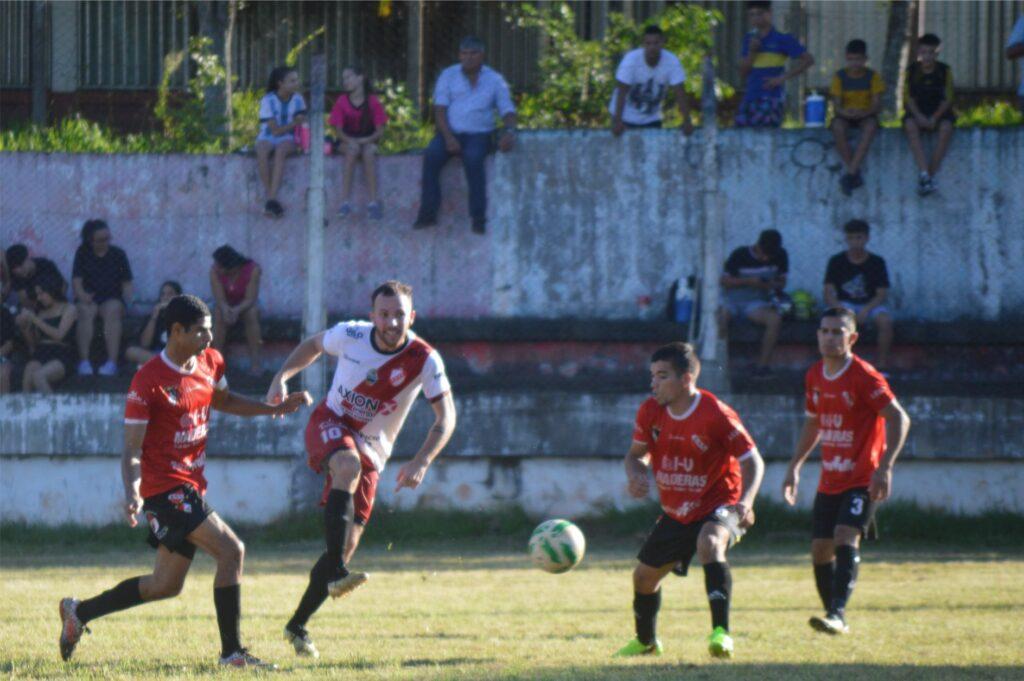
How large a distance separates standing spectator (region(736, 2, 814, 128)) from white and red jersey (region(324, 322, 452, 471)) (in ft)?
25.2

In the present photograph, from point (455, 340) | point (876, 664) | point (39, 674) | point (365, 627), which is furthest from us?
point (455, 340)

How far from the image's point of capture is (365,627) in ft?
28.3

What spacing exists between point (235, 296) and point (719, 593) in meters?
7.46

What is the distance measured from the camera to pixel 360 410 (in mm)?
7910

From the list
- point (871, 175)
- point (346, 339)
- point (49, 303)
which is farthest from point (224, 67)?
point (346, 339)

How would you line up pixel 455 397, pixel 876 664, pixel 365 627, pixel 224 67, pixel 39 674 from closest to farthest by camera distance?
pixel 39 674 < pixel 876 664 < pixel 365 627 < pixel 455 397 < pixel 224 67

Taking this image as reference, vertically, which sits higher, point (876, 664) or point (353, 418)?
point (353, 418)

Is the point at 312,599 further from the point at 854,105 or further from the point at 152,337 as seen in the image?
the point at 854,105

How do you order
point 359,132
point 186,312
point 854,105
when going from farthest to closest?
point 854,105 → point 359,132 → point 186,312

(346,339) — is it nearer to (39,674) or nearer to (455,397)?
(39,674)

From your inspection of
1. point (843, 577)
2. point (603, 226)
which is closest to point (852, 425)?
point (843, 577)

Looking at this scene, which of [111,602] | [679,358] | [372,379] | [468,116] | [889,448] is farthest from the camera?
[468,116]

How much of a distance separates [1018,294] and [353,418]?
8605 mm

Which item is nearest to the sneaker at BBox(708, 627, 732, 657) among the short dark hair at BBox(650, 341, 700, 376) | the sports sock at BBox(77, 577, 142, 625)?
the short dark hair at BBox(650, 341, 700, 376)
